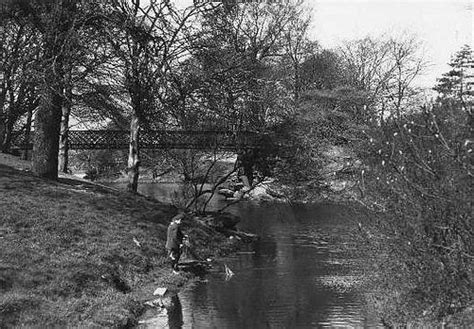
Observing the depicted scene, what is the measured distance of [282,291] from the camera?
1498 cm

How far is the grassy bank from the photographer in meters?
10.9

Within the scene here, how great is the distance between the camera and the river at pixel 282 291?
11922 mm

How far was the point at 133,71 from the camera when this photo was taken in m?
21.8

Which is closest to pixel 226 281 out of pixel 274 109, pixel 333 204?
pixel 274 109

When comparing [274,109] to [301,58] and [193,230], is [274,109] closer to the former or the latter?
[193,230]

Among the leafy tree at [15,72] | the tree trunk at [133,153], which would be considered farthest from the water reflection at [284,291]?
the leafy tree at [15,72]

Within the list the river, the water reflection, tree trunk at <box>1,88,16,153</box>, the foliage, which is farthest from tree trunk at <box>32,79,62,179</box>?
the foliage

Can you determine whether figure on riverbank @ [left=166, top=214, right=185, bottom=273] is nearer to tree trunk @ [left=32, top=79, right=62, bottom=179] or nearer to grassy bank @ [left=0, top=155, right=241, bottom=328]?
grassy bank @ [left=0, top=155, right=241, bottom=328]

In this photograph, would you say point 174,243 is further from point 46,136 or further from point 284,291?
point 46,136

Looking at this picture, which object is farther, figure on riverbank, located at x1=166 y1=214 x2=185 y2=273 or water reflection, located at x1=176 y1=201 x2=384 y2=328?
figure on riverbank, located at x1=166 y1=214 x2=185 y2=273

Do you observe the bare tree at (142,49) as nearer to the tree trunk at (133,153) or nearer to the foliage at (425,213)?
the tree trunk at (133,153)

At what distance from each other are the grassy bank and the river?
1152mm

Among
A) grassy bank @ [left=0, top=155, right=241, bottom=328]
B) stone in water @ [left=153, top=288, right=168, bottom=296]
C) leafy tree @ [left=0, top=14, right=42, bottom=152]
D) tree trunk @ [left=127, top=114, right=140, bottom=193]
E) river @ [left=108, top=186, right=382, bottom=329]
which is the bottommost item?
river @ [left=108, top=186, right=382, bottom=329]

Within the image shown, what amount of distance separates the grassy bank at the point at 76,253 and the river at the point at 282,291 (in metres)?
1.15
